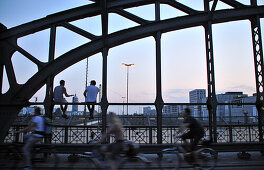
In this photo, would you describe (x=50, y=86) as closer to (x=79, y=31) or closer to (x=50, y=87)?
(x=50, y=87)

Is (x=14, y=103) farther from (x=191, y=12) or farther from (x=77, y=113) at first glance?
(x=191, y=12)

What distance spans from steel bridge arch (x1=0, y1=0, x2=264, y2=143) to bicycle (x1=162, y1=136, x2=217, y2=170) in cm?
283

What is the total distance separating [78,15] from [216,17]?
6.10 meters

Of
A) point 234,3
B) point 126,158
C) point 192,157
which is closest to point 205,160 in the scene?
point 192,157

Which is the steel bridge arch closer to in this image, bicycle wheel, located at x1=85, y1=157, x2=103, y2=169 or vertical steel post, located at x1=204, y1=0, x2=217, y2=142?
vertical steel post, located at x1=204, y1=0, x2=217, y2=142

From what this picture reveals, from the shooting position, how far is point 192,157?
660cm

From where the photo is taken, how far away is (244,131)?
13031 mm

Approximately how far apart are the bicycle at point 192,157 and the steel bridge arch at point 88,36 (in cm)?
283

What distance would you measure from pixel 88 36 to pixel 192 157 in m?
6.36

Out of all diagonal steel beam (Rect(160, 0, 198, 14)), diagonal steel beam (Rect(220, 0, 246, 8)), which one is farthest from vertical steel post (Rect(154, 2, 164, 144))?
diagonal steel beam (Rect(220, 0, 246, 8))

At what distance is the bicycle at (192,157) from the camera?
21.4 feet

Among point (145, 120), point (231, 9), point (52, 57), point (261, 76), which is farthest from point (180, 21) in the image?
point (145, 120)

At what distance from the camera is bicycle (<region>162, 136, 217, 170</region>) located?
6508 mm

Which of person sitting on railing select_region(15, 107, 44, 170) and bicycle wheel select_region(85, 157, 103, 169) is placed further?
person sitting on railing select_region(15, 107, 44, 170)
